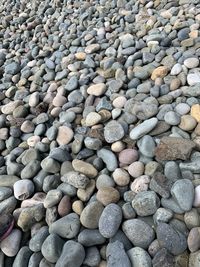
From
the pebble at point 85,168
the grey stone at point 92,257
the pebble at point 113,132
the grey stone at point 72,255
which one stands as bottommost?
the grey stone at point 92,257

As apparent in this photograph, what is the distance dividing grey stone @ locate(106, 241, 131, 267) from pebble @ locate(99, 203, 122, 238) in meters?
0.03

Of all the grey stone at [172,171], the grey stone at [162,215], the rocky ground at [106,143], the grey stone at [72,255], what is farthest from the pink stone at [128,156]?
the grey stone at [72,255]

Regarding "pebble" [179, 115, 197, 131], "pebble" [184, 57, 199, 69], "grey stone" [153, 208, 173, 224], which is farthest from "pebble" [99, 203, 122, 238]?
"pebble" [184, 57, 199, 69]

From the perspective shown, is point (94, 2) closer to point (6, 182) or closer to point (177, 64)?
point (177, 64)

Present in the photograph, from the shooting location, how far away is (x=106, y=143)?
4.20 ft

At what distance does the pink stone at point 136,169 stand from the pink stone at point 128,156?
1.2 inches

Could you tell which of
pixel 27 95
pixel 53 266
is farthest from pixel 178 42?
pixel 53 266

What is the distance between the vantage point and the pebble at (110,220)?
983mm

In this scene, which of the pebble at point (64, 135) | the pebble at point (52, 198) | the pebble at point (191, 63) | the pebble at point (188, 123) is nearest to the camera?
the pebble at point (52, 198)

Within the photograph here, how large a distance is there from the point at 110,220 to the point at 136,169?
0.70 feet

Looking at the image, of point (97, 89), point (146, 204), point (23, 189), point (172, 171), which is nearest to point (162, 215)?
point (146, 204)

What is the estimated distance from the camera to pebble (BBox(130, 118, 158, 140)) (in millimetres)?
1227

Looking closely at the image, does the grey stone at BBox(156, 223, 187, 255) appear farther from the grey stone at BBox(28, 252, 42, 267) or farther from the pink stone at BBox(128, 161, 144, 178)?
the grey stone at BBox(28, 252, 42, 267)

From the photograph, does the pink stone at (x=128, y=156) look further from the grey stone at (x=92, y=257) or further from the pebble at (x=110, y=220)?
the grey stone at (x=92, y=257)
